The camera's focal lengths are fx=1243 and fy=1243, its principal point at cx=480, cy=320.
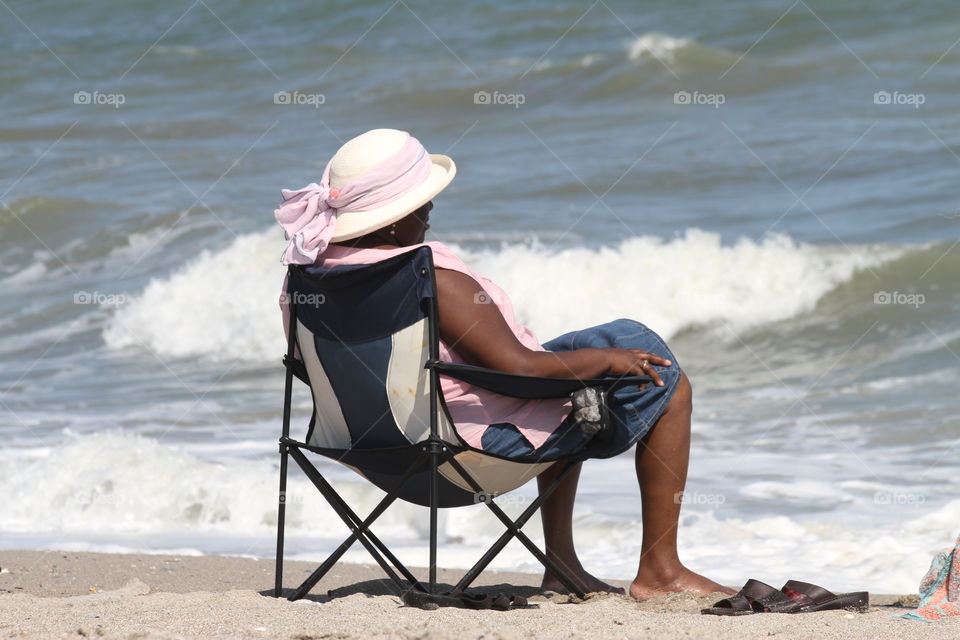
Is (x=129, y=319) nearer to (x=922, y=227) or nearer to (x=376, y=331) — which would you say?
(x=922, y=227)

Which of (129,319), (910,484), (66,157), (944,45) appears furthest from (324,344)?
(944,45)

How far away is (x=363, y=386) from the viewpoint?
9.95ft

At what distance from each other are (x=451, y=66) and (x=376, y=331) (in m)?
13.6

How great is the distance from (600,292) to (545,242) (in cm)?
83

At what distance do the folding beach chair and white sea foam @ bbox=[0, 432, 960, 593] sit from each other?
1638 millimetres

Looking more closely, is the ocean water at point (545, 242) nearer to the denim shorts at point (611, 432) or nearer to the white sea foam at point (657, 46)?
the white sea foam at point (657, 46)

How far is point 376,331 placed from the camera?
117 inches

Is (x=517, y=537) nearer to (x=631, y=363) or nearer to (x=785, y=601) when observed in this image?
(x=631, y=363)
